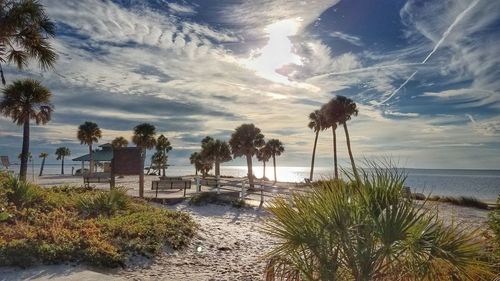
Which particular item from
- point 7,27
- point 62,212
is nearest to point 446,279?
point 62,212

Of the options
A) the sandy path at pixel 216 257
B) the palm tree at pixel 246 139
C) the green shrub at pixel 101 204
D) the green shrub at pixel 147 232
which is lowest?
the sandy path at pixel 216 257

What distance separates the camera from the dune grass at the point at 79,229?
813 cm

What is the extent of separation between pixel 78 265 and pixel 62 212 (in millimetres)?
5064

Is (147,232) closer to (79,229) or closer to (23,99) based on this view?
(79,229)

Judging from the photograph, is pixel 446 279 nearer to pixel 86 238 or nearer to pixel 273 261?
pixel 273 261

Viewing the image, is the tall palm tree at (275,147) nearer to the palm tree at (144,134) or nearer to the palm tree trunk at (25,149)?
the palm tree at (144,134)

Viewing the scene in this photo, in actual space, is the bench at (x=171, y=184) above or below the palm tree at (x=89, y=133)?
below

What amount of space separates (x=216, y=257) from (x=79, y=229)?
370cm

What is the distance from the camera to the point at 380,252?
12.8 ft

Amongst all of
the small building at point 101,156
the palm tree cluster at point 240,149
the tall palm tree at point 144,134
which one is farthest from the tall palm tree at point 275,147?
the small building at point 101,156

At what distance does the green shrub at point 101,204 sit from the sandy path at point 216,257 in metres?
3.18

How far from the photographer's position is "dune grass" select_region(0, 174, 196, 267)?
8133mm

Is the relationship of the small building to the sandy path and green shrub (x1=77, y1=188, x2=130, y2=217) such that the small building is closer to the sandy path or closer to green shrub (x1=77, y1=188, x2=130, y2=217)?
green shrub (x1=77, y1=188, x2=130, y2=217)

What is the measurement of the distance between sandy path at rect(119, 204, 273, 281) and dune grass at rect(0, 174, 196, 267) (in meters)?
0.46
